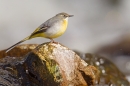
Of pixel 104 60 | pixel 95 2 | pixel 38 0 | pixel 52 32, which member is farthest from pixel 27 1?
pixel 52 32

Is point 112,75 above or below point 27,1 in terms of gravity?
below

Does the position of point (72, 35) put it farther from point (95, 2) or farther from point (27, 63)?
point (27, 63)

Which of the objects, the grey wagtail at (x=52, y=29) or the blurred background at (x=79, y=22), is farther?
the blurred background at (x=79, y=22)

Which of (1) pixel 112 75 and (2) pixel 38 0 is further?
(2) pixel 38 0

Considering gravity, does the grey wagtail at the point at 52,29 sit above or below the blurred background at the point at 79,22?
below

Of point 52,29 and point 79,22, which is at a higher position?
point 79,22

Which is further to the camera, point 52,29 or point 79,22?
point 79,22

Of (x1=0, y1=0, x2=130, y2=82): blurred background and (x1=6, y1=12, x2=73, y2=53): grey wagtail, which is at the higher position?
(x1=0, y1=0, x2=130, y2=82): blurred background

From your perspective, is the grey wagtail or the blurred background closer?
the grey wagtail
